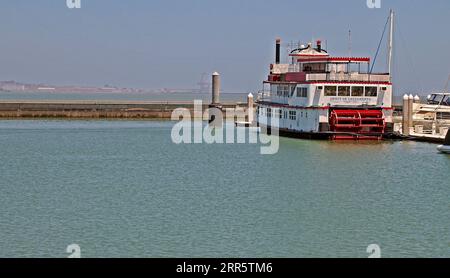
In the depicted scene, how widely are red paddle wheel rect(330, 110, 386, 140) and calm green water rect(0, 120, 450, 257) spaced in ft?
3.88

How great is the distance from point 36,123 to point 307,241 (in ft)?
219

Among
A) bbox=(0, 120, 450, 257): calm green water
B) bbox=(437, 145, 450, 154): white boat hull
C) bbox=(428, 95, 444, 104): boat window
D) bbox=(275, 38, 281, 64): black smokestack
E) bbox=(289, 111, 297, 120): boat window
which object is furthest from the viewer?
bbox=(428, 95, 444, 104): boat window

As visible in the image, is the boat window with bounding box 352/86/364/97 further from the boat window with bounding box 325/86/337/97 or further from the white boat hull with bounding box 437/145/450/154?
the white boat hull with bounding box 437/145/450/154

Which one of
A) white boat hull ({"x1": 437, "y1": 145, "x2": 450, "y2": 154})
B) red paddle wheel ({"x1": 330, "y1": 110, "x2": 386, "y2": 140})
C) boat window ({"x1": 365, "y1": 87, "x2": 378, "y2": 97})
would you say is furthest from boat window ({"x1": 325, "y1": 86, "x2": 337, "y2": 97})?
white boat hull ({"x1": 437, "y1": 145, "x2": 450, "y2": 154})

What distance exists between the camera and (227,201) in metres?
34.3

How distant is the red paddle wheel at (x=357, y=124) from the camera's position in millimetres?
59844

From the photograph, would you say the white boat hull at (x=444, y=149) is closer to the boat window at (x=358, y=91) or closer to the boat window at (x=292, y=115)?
the boat window at (x=358, y=91)

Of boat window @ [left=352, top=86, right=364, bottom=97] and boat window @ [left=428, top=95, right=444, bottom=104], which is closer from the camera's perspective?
boat window @ [left=352, top=86, right=364, bottom=97]

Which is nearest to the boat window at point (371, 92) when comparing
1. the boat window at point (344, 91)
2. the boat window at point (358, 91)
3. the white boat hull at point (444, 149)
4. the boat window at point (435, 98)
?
the boat window at point (358, 91)

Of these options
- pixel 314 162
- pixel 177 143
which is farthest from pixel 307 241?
pixel 177 143

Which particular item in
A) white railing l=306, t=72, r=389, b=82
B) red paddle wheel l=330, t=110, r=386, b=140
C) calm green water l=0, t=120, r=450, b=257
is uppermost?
white railing l=306, t=72, r=389, b=82

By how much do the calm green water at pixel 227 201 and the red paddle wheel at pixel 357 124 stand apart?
1183 millimetres

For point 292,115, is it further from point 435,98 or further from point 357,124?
point 435,98

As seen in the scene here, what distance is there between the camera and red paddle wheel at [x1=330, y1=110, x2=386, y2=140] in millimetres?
59844
